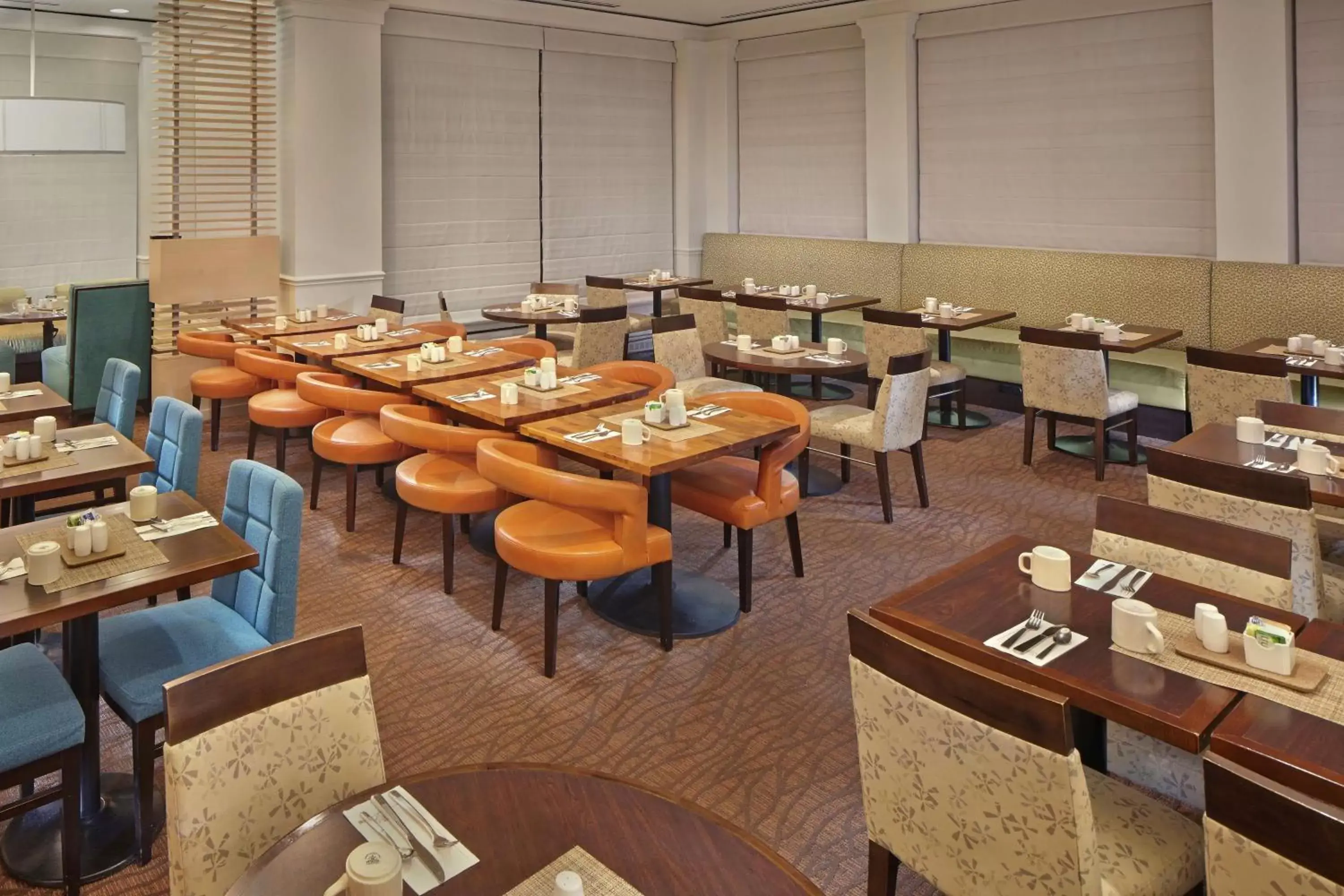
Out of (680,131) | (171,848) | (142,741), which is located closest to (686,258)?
(680,131)

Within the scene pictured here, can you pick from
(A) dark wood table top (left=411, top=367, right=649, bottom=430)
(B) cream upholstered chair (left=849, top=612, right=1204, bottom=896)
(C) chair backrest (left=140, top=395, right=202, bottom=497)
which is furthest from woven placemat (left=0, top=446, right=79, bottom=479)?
(B) cream upholstered chair (left=849, top=612, right=1204, bottom=896)

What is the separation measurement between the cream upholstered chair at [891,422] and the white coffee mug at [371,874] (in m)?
3.87

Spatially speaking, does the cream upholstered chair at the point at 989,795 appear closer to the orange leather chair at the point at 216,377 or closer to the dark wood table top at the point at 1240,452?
the dark wood table top at the point at 1240,452

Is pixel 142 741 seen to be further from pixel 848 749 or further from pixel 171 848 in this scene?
pixel 848 749

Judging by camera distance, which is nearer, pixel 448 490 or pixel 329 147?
pixel 448 490

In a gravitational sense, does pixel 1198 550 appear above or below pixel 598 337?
below

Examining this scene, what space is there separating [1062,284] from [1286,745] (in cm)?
636

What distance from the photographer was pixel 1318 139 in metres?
6.23

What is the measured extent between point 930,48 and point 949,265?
1861 millimetres

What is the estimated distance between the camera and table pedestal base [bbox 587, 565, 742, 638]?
383cm

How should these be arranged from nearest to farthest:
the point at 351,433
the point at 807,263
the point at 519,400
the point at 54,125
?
the point at 519,400
the point at 351,433
the point at 54,125
the point at 807,263

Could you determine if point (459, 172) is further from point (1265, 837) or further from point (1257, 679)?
point (1265, 837)

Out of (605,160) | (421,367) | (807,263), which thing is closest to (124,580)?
(421,367)

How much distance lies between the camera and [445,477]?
4.09 metres
